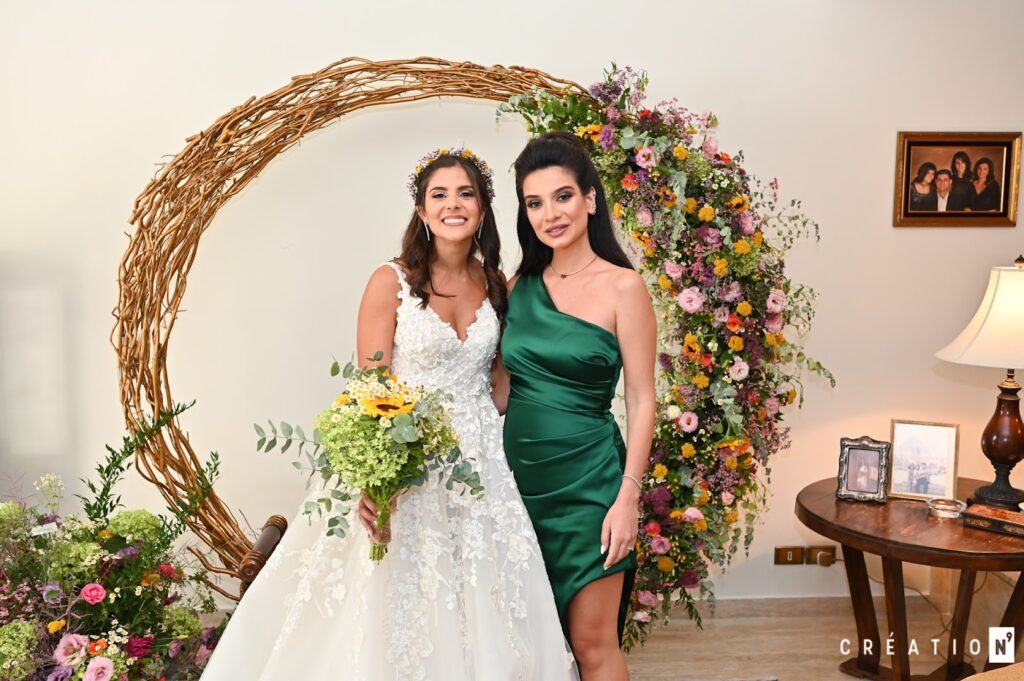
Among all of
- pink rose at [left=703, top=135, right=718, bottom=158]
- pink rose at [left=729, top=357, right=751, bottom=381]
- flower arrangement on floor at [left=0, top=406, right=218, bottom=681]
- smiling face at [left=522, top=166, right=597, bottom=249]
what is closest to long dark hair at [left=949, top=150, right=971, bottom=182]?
pink rose at [left=703, top=135, right=718, bottom=158]

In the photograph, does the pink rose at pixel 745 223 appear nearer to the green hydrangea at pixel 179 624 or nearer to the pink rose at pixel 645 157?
the pink rose at pixel 645 157

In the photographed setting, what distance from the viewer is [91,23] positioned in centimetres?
337

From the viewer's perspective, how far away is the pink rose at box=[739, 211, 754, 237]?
9.33 ft

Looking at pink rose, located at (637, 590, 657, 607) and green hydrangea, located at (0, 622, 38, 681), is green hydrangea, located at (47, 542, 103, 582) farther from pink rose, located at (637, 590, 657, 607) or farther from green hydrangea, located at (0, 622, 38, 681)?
pink rose, located at (637, 590, 657, 607)

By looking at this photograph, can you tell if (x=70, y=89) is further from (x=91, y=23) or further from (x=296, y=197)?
(x=296, y=197)

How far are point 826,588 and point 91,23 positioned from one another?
415 cm

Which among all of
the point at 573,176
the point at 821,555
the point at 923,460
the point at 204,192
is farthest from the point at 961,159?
the point at 204,192

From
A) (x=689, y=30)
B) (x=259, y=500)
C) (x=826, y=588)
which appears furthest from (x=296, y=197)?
(x=826, y=588)

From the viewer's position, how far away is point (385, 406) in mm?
1858

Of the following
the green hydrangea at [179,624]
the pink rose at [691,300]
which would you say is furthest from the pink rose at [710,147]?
the green hydrangea at [179,624]

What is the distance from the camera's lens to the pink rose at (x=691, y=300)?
2797mm

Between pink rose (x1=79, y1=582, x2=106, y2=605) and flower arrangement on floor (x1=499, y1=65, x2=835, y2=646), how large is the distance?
1732 mm

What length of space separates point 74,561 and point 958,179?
377 cm

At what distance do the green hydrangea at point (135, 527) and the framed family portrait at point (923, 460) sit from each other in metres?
2.72
